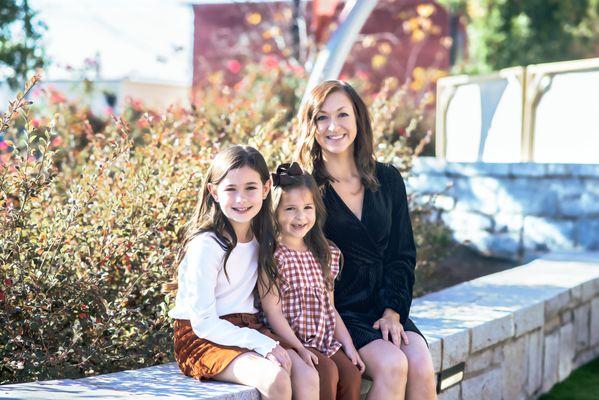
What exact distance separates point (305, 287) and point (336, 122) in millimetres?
713

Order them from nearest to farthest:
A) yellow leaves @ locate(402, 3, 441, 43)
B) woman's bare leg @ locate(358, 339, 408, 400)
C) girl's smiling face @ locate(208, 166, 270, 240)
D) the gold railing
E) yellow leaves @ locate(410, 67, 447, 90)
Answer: girl's smiling face @ locate(208, 166, 270, 240), woman's bare leg @ locate(358, 339, 408, 400), the gold railing, yellow leaves @ locate(410, 67, 447, 90), yellow leaves @ locate(402, 3, 441, 43)

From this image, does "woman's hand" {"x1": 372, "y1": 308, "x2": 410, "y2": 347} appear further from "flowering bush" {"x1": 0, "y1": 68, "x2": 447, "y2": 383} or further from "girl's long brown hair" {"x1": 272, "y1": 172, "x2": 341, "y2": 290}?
"flowering bush" {"x1": 0, "y1": 68, "x2": 447, "y2": 383}

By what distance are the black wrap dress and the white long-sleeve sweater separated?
1.71 ft

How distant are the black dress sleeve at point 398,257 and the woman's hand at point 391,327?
4 centimetres

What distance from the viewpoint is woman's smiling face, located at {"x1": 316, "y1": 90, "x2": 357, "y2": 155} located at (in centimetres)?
330

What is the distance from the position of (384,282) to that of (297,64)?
10103 mm

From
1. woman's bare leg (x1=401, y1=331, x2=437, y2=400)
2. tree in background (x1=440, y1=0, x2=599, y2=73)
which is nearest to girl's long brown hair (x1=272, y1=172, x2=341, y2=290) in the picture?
woman's bare leg (x1=401, y1=331, x2=437, y2=400)

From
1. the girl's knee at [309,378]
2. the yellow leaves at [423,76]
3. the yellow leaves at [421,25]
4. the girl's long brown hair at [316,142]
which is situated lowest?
the girl's knee at [309,378]

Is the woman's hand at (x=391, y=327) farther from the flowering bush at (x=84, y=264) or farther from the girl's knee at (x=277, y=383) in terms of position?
the flowering bush at (x=84, y=264)

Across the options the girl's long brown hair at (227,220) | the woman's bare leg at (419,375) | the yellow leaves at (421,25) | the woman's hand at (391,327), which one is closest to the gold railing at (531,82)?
the woman's hand at (391,327)

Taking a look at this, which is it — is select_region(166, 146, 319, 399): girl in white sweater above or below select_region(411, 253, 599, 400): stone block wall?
above

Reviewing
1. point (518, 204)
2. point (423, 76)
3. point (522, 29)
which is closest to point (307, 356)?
point (518, 204)

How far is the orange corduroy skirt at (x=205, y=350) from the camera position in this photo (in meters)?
2.68

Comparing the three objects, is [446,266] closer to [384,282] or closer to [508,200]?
[508,200]
